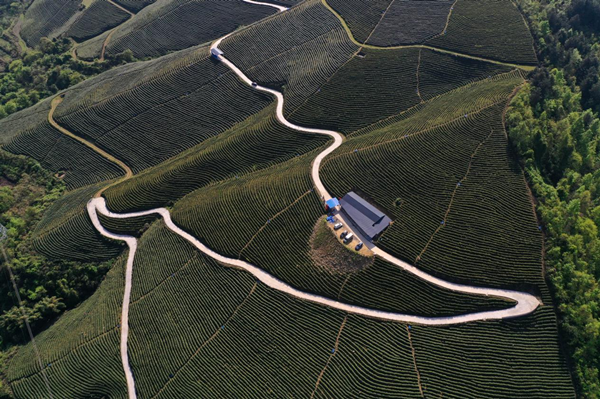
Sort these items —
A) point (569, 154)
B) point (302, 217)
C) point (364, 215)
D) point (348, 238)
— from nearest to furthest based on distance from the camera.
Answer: point (348, 238) → point (364, 215) → point (302, 217) → point (569, 154)

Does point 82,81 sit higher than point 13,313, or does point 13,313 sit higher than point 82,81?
point 82,81

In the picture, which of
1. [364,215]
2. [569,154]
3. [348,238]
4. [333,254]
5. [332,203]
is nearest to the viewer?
[333,254]

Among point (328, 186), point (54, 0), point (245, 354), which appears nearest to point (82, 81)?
point (54, 0)

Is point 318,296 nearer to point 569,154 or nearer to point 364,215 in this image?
point 364,215

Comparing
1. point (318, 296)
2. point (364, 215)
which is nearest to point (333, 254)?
point (318, 296)

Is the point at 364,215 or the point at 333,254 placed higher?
the point at 364,215

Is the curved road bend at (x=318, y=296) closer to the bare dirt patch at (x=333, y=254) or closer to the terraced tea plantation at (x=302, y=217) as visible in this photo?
the terraced tea plantation at (x=302, y=217)

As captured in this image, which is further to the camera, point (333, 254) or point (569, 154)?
point (569, 154)

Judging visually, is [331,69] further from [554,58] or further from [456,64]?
[554,58]
